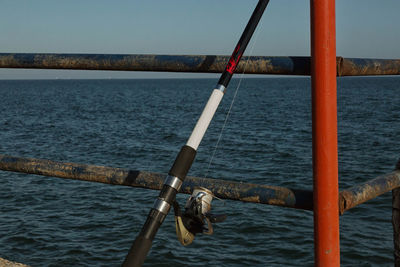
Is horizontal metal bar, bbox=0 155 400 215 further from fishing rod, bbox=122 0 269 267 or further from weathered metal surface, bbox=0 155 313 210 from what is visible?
fishing rod, bbox=122 0 269 267

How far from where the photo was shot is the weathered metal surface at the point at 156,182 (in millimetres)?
1695

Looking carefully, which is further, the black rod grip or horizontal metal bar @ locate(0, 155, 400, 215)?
horizontal metal bar @ locate(0, 155, 400, 215)

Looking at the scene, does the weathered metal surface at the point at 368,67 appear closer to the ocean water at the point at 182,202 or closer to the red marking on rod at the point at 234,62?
the red marking on rod at the point at 234,62

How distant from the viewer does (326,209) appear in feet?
5.08

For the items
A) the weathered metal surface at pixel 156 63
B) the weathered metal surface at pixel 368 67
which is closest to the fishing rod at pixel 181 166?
the weathered metal surface at pixel 156 63

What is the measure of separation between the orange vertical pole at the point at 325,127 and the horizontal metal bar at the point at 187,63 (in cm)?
12

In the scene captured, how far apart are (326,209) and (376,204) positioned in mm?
12949

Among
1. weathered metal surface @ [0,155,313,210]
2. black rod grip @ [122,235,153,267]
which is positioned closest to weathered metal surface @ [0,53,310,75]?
weathered metal surface @ [0,155,313,210]

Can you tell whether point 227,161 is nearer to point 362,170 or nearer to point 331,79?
point 362,170

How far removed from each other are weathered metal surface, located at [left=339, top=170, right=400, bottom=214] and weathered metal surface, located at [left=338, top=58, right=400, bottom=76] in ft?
1.35

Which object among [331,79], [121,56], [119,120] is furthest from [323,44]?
[119,120]

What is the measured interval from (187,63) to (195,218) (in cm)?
65

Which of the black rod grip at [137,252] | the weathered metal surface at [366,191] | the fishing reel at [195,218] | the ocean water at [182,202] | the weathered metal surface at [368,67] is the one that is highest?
the ocean water at [182,202]

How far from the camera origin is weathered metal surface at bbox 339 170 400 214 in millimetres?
1624
